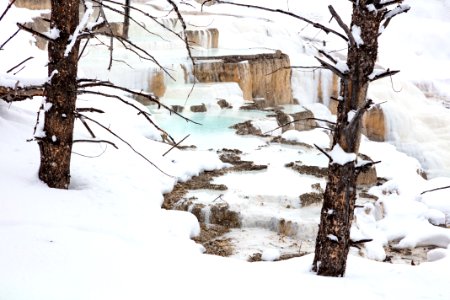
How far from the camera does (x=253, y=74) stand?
60.2ft

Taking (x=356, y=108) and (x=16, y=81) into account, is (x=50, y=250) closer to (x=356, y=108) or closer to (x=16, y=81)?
(x=16, y=81)

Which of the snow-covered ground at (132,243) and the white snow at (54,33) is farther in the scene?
the white snow at (54,33)

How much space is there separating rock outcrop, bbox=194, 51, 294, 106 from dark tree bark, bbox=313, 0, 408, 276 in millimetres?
13230

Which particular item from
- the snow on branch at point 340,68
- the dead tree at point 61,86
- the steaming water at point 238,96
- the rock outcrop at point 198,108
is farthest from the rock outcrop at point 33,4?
the snow on branch at point 340,68

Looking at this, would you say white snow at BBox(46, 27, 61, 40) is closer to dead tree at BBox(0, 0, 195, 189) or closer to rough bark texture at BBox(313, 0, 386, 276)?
dead tree at BBox(0, 0, 195, 189)

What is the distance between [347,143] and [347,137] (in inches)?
1.7

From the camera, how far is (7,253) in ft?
10.3

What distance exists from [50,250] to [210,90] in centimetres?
1350

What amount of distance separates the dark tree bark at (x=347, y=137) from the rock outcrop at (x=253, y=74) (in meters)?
13.2

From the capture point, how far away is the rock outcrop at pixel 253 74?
57.3ft

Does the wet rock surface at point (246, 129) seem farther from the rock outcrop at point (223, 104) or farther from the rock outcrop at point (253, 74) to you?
the rock outcrop at point (253, 74)

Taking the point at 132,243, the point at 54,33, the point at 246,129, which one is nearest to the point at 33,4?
the point at 246,129

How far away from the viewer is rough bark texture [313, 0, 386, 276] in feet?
11.2

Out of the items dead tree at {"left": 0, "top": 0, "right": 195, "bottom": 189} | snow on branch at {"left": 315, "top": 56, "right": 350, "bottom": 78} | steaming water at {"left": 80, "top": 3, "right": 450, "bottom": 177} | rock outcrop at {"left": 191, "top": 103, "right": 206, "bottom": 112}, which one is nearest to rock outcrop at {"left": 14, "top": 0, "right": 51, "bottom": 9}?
steaming water at {"left": 80, "top": 3, "right": 450, "bottom": 177}
